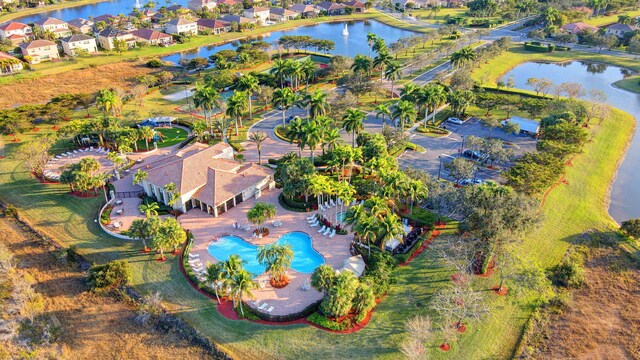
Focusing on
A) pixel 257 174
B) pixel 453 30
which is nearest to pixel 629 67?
pixel 453 30

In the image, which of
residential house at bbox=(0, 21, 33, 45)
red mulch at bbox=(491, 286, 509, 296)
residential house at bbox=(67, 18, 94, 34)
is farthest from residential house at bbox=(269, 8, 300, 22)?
red mulch at bbox=(491, 286, 509, 296)

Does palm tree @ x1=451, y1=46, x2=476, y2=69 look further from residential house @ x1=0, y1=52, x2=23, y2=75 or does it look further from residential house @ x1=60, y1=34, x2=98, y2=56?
residential house @ x1=0, y1=52, x2=23, y2=75

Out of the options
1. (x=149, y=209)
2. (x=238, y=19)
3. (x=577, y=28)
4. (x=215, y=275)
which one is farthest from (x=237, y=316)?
(x=577, y=28)

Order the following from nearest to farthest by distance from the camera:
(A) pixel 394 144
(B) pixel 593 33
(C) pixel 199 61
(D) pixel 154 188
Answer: (D) pixel 154 188
(A) pixel 394 144
(C) pixel 199 61
(B) pixel 593 33

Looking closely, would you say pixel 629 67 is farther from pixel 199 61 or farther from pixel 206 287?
pixel 206 287

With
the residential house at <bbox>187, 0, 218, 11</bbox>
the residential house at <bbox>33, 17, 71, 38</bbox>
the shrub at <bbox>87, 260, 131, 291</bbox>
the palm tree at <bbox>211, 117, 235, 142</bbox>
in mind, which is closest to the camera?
the shrub at <bbox>87, 260, 131, 291</bbox>

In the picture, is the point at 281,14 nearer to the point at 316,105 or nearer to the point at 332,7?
the point at 332,7
